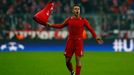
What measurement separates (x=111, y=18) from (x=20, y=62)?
8.90 meters

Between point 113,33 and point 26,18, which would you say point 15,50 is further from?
point 113,33

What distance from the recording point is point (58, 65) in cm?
2014

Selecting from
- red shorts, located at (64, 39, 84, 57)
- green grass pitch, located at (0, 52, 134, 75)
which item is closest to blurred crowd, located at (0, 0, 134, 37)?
green grass pitch, located at (0, 52, 134, 75)

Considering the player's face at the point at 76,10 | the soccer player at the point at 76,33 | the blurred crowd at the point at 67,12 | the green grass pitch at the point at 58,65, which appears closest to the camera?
the player's face at the point at 76,10

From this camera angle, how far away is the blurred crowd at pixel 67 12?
91.8ft

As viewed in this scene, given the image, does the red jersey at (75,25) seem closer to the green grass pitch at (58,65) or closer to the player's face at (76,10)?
the player's face at (76,10)

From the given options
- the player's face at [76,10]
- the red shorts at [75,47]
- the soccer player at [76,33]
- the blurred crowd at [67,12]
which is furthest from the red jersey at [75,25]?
the blurred crowd at [67,12]

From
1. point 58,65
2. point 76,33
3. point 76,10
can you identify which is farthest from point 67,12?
point 76,10

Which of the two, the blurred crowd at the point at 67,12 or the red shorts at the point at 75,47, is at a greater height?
the red shorts at the point at 75,47

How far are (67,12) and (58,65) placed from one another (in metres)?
9.55

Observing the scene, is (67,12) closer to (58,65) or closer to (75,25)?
(58,65)

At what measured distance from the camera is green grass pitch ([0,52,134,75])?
1745cm

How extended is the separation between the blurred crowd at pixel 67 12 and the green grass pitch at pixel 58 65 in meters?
3.52

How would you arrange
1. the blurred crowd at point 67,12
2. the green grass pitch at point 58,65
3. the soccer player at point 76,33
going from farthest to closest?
the blurred crowd at point 67,12 → the green grass pitch at point 58,65 → the soccer player at point 76,33
